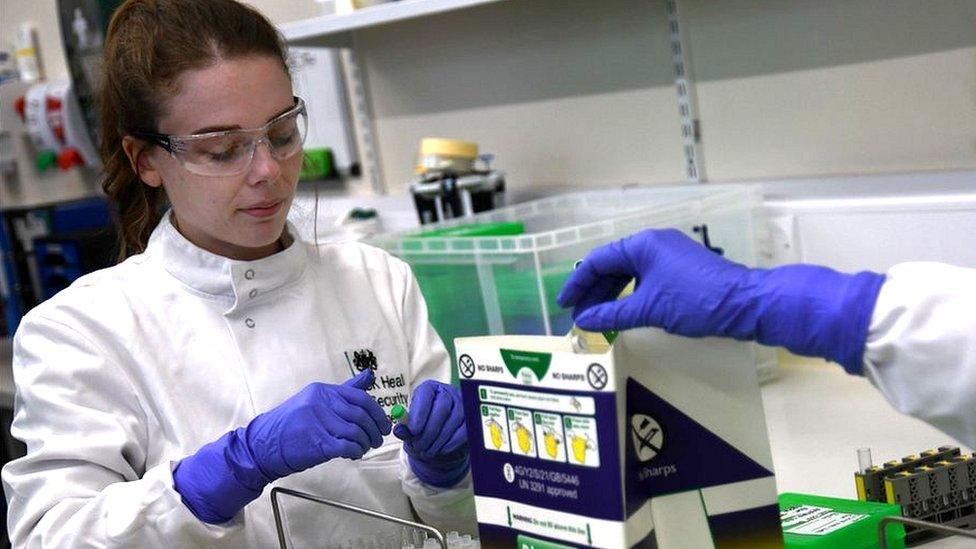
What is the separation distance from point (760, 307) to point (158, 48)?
84 cm

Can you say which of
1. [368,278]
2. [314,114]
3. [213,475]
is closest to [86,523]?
[213,475]

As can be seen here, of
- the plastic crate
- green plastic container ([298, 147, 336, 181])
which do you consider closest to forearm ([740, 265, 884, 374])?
the plastic crate

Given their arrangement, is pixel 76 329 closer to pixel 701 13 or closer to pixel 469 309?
pixel 469 309

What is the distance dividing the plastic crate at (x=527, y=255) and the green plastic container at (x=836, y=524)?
68 cm

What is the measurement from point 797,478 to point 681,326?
0.70 metres

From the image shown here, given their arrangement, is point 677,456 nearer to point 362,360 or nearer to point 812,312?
point 812,312

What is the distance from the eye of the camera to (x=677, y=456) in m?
0.99

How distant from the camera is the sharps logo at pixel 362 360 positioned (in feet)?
5.07

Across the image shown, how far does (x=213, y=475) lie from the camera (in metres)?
1.26

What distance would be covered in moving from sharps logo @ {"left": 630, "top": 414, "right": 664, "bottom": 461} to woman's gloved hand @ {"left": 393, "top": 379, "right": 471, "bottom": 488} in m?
0.43

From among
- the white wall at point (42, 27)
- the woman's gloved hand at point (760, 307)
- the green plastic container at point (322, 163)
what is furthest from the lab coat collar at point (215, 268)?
the white wall at point (42, 27)

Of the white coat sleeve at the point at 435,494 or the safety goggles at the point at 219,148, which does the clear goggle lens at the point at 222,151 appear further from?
the white coat sleeve at the point at 435,494

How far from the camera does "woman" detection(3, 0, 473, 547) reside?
128 cm

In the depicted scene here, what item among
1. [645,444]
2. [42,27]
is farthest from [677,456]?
[42,27]
